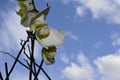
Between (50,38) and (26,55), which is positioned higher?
(50,38)

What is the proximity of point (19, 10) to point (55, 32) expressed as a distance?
0.42m

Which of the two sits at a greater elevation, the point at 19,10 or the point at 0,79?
the point at 19,10

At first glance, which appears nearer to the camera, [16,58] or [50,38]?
[16,58]

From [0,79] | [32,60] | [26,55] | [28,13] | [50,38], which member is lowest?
[0,79]

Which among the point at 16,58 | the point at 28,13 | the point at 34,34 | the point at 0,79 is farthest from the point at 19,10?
the point at 0,79

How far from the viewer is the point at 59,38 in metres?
2.14

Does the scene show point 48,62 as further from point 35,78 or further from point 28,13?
point 28,13

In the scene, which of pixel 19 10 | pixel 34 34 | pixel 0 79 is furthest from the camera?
pixel 19 10

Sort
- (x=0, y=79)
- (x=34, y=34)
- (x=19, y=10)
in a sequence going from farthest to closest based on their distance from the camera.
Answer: (x=19, y=10) → (x=34, y=34) → (x=0, y=79)

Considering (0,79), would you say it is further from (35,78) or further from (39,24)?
(39,24)

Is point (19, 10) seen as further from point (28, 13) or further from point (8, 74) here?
point (8, 74)

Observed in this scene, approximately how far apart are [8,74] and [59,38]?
54 centimetres

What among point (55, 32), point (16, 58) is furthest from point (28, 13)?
point (16, 58)

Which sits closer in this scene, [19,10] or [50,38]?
[50,38]
